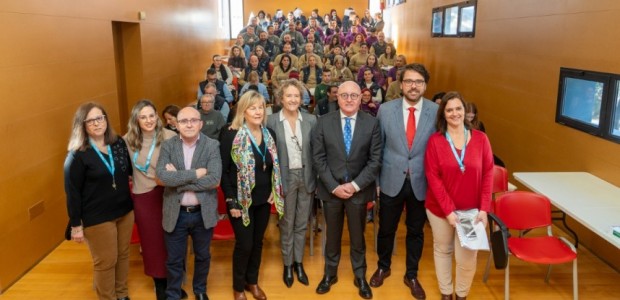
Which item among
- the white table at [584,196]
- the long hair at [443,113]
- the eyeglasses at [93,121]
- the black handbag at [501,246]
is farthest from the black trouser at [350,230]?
the eyeglasses at [93,121]

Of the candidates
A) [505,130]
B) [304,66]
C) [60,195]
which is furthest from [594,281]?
[304,66]

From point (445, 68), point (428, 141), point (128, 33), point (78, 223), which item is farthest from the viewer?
point (445, 68)

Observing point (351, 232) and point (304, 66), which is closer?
point (351, 232)

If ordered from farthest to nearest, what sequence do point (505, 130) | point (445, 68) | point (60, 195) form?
point (445, 68) < point (505, 130) < point (60, 195)

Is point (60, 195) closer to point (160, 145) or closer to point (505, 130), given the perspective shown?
point (160, 145)

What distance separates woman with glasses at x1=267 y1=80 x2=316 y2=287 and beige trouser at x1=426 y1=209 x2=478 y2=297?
999 mm

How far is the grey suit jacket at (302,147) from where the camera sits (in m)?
3.80

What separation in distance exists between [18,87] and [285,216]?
2590mm

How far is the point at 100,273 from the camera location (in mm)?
3506

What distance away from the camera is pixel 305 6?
21328 millimetres

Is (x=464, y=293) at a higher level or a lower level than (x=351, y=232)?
lower

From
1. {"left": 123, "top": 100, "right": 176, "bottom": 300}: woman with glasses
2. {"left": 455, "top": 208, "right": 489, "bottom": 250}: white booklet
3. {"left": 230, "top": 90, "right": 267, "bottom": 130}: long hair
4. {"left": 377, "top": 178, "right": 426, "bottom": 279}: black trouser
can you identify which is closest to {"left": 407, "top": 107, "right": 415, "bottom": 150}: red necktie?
{"left": 377, "top": 178, "right": 426, "bottom": 279}: black trouser

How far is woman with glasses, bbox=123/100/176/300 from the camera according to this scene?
11.5ft

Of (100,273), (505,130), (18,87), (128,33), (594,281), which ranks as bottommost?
(594,281)
